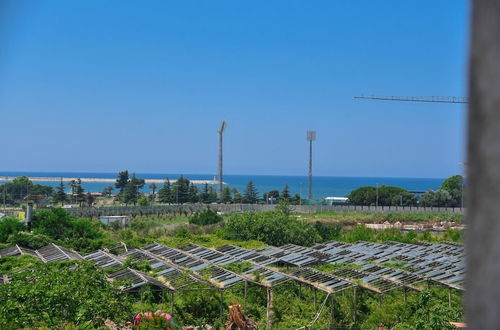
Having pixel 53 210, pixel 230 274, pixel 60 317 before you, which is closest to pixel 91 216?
pixel 53 210

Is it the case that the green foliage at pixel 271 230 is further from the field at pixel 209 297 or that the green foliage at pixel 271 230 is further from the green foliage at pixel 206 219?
the green foliage at pixel 206 219

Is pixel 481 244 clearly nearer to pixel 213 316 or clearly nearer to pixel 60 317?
pixel 60 317

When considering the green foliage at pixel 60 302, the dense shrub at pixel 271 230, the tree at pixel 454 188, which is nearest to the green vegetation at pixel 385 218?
the dense shrub at pixel 271 230

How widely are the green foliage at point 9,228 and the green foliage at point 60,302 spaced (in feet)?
51.5

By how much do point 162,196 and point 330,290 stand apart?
70.7 m

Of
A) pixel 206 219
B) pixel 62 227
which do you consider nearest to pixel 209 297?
pixel 62 227

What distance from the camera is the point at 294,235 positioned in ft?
120

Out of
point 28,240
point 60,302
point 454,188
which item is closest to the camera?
point 60,302

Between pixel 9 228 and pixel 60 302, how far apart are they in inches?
719

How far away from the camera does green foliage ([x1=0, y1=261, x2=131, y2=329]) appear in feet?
45.7

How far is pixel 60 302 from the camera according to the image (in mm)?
14664

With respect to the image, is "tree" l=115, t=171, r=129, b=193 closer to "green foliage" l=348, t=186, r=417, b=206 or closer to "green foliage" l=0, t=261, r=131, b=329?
"green foliage" l=348, t=186, r=417, b=206

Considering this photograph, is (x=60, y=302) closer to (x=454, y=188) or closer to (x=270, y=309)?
(x=270, y=309)

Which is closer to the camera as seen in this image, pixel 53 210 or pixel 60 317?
pixel 60 317
